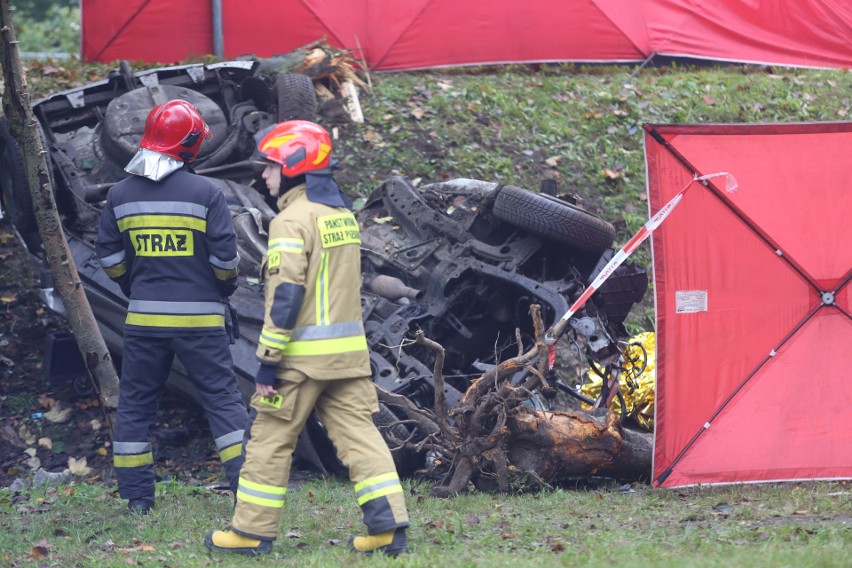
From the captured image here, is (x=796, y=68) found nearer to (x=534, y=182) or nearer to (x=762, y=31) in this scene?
(x=762, y=31)

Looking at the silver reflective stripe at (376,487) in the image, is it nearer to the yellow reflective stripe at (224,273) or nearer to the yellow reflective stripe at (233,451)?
the yellow reflective stripe at (233,451)

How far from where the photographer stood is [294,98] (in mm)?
8555

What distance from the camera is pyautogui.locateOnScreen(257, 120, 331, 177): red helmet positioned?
185 inches

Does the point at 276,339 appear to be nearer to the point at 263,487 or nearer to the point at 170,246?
the point at 263,487

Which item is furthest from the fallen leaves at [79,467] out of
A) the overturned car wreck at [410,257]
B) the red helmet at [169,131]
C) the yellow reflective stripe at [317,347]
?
the yellow reflective stripe at [317,347]

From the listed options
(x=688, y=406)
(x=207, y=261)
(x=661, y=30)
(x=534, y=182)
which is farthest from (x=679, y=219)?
(x=661, y=30)

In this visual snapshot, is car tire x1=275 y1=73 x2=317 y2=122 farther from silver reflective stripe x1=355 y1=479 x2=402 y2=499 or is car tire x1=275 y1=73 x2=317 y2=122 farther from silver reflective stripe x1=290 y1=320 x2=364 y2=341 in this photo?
silver reflective stripe x1=355 y1=479 x2=402 y2=499

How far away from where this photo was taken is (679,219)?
5699mm

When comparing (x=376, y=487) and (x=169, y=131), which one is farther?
(x=169, y=131)

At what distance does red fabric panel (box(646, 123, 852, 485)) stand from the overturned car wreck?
0.77m

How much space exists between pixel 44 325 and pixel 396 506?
4.82 m

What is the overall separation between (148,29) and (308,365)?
9.27 metres

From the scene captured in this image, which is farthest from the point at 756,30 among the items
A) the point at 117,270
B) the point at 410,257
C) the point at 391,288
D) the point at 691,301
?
the point at 117,270

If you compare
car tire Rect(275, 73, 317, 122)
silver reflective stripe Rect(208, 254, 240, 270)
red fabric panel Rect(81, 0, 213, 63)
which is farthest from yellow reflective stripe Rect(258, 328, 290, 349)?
red fabric panel Rect(81, 0, 213, 63)
